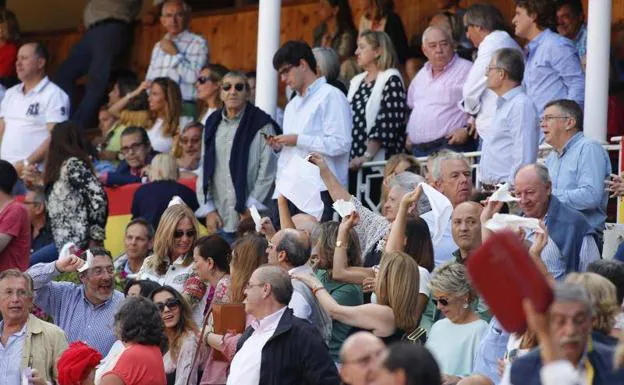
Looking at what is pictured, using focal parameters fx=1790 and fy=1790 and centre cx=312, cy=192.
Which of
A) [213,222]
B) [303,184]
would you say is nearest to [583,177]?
[303,184]

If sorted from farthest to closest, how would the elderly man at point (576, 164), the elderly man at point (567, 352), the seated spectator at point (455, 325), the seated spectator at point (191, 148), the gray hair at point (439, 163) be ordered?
1. the seated spectator at point (191, 148)
2. the gray hair at point (439, 163)
3. the elderly man at point (576, 164)
4. the seated spectator at point (455, 325)
5. the elderly man at point (567, 352)

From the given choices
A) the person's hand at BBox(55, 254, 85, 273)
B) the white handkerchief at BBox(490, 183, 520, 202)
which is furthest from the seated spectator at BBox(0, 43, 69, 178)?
the white handkerchief at BBox(490, 183, 520, 202)

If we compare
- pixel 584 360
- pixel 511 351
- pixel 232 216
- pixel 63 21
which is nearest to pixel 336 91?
pixel 232 216

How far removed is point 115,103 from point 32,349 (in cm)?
703

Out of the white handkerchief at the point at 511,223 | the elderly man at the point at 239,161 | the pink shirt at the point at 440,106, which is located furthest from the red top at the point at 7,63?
the white handkerchief at the point at 511,223

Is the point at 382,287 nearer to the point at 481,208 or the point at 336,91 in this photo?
the point at 481,208

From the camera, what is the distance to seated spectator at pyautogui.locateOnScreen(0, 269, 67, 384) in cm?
1037

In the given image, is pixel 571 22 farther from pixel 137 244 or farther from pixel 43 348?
pixel 43 348

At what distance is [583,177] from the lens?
36.3ft

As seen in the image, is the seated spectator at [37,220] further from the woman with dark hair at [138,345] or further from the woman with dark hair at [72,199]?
the woman with dark hair at [138,345]

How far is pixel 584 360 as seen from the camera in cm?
693

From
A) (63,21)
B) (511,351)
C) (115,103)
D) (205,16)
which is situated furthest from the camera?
(63,21)

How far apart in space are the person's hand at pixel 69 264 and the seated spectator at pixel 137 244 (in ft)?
4.34

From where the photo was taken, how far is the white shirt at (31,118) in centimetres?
1600
